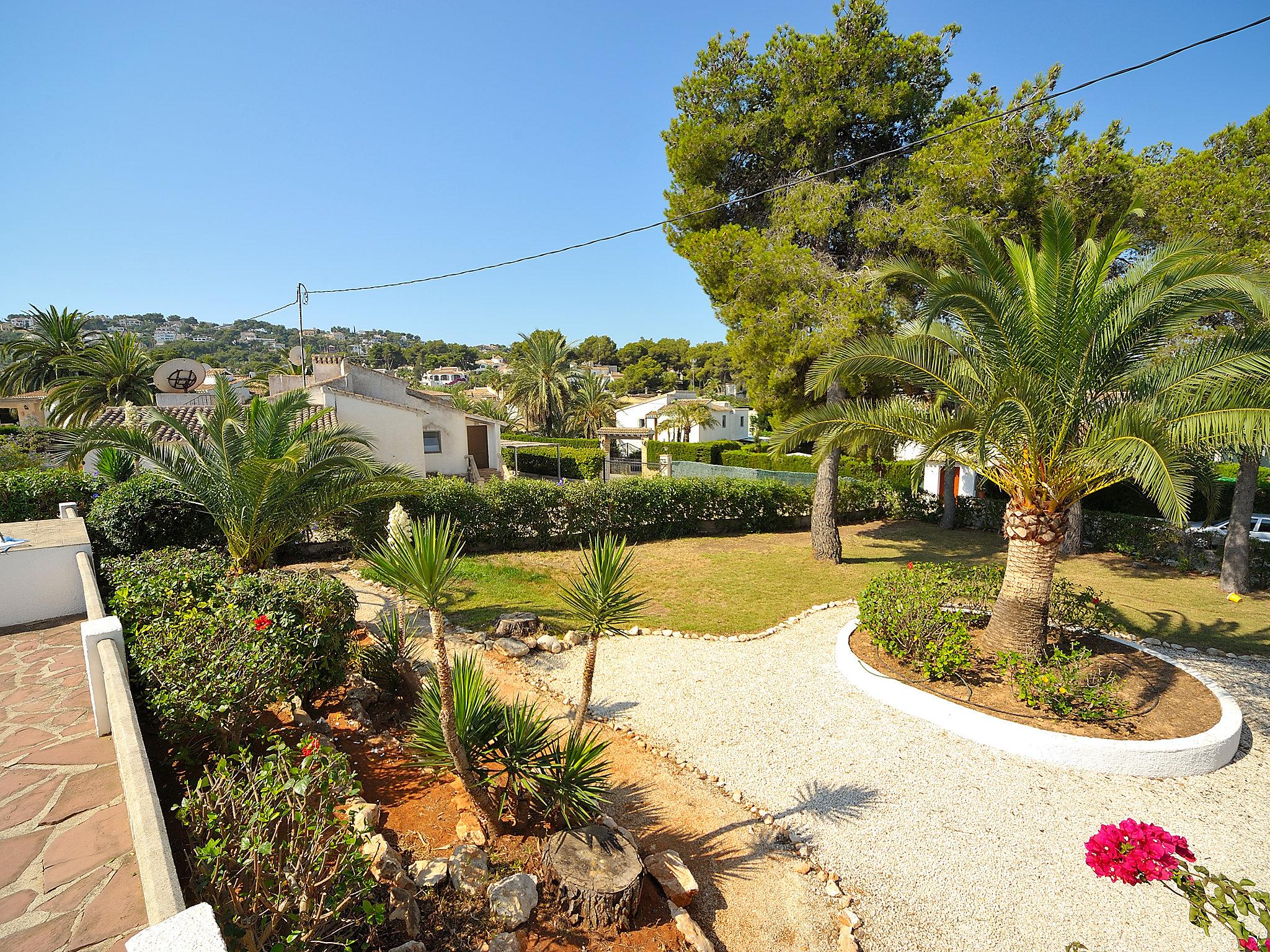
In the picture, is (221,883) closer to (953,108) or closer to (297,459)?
(297,459)

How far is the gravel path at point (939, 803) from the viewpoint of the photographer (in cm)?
390

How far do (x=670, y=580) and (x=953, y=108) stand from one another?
456 inches

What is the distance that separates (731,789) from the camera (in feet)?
17.2

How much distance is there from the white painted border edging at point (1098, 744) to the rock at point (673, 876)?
3.57 m

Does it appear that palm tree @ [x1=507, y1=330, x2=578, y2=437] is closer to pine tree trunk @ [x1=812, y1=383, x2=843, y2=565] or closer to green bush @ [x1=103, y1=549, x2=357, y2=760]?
pine tree trunk @ [x1=812, y1=383, x2=843, y2=565]

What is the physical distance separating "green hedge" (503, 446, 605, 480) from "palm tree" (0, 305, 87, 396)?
66.5 ft

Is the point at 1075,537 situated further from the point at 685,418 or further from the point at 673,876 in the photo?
the point at 685,418

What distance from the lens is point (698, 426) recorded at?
136 ft

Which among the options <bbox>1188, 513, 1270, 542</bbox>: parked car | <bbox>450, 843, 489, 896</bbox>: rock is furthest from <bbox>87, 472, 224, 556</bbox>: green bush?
<bbox>1188, 513, 1270, 542</bbox>: parked car

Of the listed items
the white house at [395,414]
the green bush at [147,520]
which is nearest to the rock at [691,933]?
the green bush at [147,520]

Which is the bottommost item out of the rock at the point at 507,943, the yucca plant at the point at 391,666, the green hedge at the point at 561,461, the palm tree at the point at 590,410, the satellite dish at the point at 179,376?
the rock at the point at 507,943

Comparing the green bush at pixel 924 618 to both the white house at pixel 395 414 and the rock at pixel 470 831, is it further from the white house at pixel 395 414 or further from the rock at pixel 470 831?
the white house at pixel 395 414

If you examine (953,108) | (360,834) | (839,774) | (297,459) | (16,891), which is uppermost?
(953,108)

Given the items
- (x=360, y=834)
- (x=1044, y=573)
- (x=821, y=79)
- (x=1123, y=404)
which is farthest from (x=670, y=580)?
(x=821, y=79)
